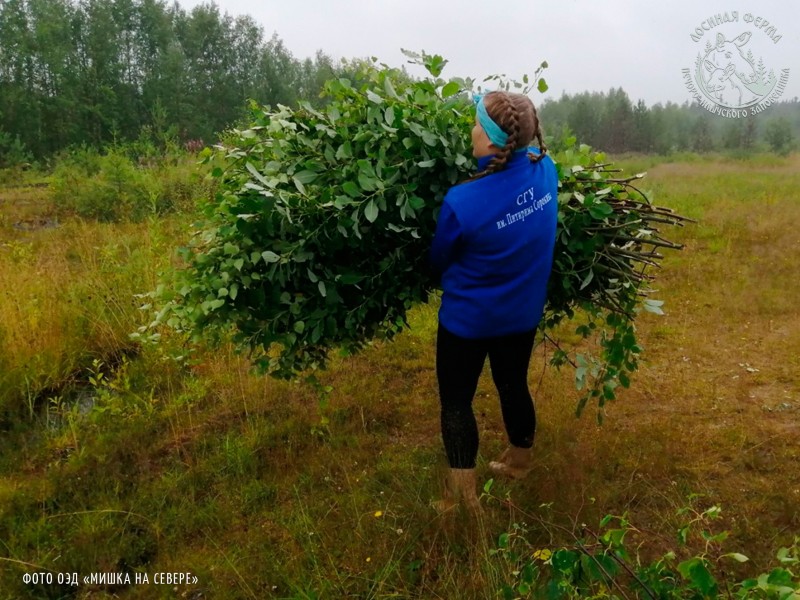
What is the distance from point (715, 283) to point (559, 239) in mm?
4992

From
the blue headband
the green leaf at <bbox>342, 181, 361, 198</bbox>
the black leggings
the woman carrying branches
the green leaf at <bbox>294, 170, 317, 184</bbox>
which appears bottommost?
the black leggings

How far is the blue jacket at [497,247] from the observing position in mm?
2217

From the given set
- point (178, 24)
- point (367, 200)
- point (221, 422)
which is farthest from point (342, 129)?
point (178, 24)

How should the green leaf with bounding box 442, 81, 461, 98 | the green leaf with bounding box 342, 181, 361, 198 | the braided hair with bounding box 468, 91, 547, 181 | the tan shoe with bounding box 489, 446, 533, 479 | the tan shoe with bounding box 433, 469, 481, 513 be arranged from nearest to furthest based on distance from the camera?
the braided hair with bounding box 468, 91, 547, 181
the green leaf with bounding box 342, 181, 361, 198
the green leaf with bounding box 442, 81, 461, 98
the tan shoe with bounding box 433, 469, 481, 513
the tan shoe with bounding box 489, 446, 533, 479

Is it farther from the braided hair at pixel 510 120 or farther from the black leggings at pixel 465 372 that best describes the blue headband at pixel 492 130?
the black leggings at pixel 465 372

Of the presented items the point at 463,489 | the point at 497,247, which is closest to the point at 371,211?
the point at 497,247

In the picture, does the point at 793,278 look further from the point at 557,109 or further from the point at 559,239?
the point at 557,109

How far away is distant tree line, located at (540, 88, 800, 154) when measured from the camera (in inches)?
1259

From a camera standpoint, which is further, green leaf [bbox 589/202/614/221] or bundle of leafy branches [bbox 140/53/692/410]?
green leaf [bbox 589/202/614/221]

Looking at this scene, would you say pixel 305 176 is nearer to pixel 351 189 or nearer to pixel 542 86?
pixel 351 189

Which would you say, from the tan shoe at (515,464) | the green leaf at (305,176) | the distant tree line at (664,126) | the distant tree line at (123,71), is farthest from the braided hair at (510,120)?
the distant tree line at (664,126)

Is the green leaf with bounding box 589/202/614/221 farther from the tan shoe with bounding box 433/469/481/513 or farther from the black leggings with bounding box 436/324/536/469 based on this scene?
the tan shoe with bounding box 433/469/481/513

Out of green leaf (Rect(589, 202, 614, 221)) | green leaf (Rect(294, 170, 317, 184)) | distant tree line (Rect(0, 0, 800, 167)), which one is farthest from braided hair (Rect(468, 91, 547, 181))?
distant tree line (Rect(0, 0, 800, 167))

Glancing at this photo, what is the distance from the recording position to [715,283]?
6.67 m
